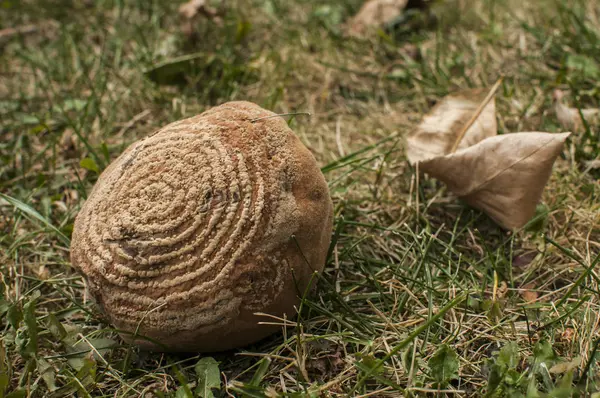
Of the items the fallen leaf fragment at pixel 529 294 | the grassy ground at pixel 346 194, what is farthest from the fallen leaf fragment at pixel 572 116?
the fallen leaf fragment at pixel 529 294

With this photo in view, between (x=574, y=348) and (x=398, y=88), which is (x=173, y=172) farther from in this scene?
(x=398, y=88)

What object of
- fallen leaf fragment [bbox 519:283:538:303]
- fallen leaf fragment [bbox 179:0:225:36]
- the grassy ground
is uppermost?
fallen leaf fragment [bbox 179:0:225:36]

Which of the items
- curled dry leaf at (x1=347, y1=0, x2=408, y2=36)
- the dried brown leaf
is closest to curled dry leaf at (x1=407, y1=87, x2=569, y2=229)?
the dried brown leaf

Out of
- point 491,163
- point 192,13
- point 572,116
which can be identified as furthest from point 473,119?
point 192,13

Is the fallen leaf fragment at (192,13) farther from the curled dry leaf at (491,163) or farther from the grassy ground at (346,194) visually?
the curled dry leaf at (491,163)

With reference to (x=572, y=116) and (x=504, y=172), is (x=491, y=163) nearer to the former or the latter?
(x=504, y=172)

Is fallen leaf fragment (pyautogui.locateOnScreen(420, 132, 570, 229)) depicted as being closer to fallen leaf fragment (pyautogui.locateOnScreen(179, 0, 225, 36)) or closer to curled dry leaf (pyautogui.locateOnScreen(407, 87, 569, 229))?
curled dry leaf (pyautogui.locateOnScreen(407, 87, 569, 229))
